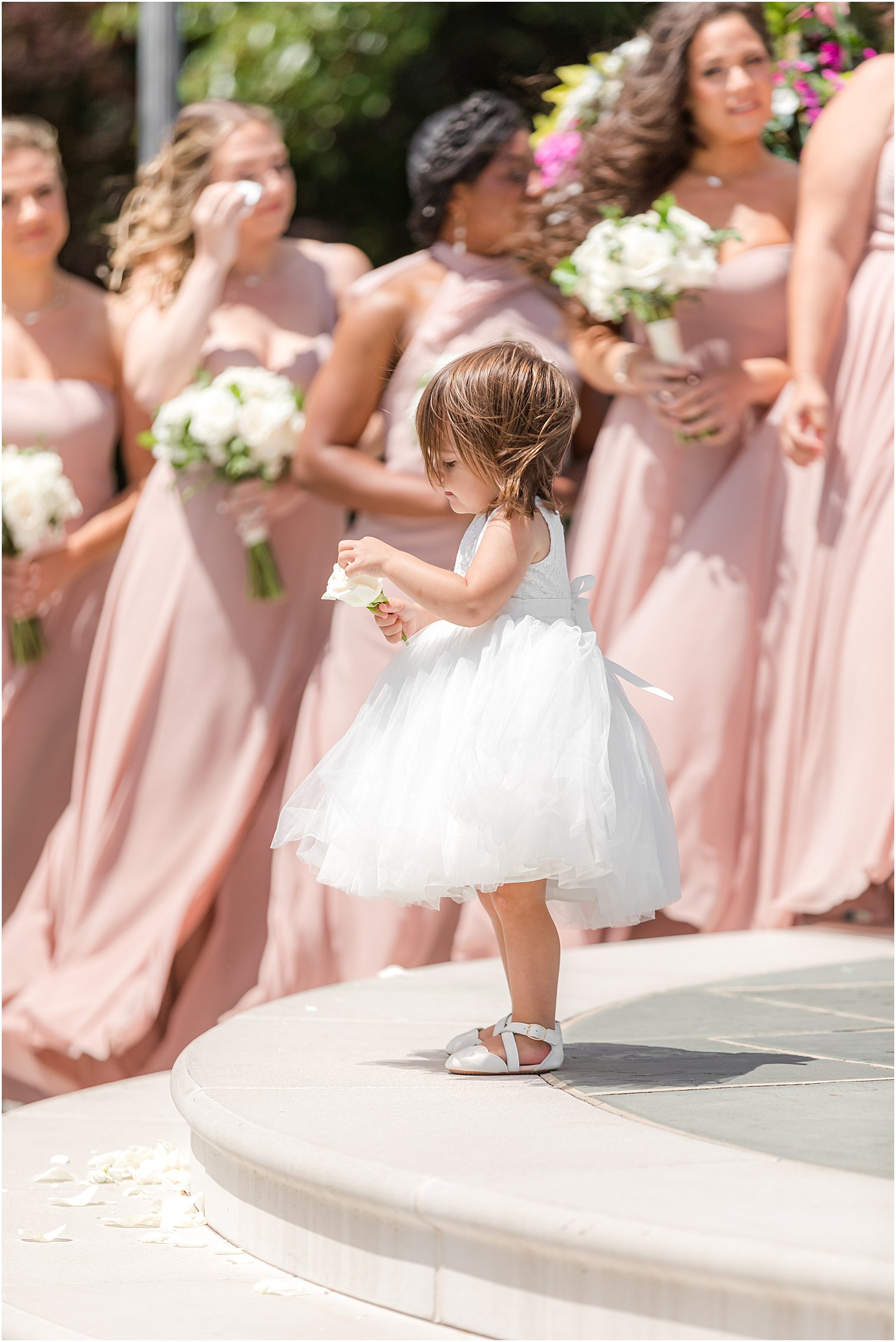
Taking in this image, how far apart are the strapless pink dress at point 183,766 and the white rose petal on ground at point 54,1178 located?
2690 mm

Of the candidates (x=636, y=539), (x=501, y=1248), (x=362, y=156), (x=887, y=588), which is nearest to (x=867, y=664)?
(x=887, y=588)

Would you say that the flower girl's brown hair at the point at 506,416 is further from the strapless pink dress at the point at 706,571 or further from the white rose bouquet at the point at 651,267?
the strapless pink dress at the point at 706,571

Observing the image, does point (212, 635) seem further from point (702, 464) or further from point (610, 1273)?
point (610, 1273)

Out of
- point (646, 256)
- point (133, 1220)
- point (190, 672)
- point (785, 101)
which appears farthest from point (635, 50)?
point (133, 1220)

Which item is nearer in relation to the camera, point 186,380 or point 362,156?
point 186,380

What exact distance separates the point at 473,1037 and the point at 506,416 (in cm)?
124

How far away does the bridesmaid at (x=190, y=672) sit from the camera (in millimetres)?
6156

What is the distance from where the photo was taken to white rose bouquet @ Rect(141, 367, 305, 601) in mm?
5969

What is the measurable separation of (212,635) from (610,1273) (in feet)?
14.0

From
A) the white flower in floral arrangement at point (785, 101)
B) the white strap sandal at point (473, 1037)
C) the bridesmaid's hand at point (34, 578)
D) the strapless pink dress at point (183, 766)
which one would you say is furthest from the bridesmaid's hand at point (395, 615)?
the white flower in floral arrangement at point (785, 101)

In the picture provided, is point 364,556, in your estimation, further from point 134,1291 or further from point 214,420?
point 214,420

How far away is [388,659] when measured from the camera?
6.00m

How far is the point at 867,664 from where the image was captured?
5.42 meters

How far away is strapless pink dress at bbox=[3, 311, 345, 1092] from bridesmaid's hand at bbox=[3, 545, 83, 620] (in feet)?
0.99
